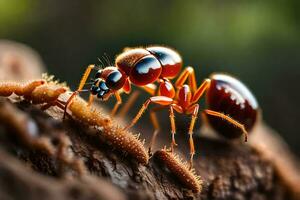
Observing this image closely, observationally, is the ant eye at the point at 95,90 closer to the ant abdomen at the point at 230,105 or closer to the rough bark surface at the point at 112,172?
the rough bark surface at the point at 112,172

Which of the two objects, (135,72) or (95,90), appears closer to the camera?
(95,90)

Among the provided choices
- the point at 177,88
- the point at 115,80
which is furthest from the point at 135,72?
the point at 177,88

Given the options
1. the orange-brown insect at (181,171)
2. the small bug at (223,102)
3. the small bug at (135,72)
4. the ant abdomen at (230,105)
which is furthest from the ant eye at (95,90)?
the ant abdomen at (230,105)

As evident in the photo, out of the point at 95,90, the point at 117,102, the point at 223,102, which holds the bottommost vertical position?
the point at 117,102

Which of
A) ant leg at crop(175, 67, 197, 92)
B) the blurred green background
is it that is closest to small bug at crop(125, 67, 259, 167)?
ant leg at crop(175, 67, 197, 92)

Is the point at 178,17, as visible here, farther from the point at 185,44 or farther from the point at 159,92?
the point at 159,92

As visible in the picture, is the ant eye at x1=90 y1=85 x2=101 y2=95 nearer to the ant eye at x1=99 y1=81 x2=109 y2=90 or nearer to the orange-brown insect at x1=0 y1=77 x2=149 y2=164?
Answer: the ant eye at x1=99 y1=81 x2=109 y2=90

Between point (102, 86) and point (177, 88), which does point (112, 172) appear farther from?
point (177, 88)
